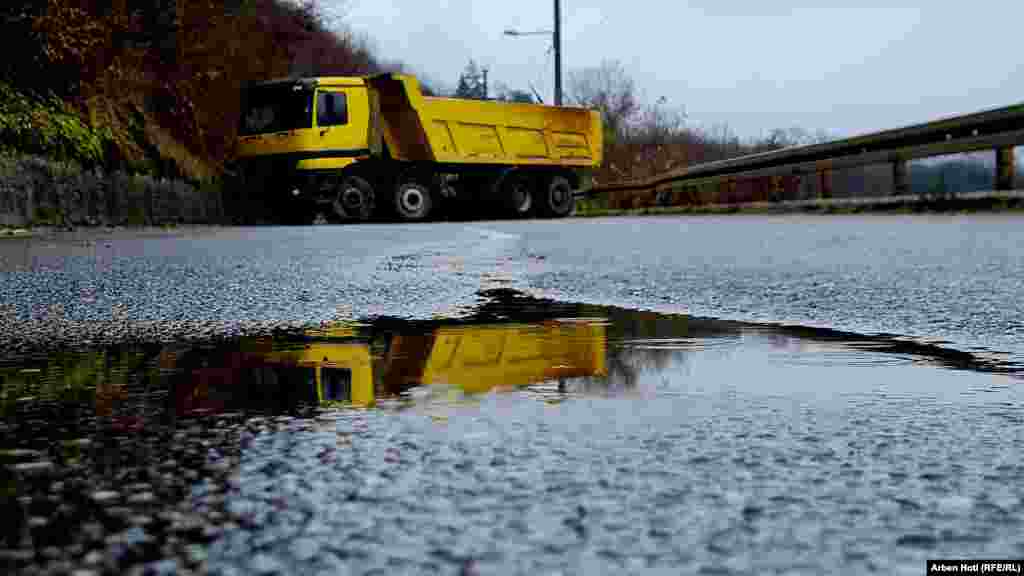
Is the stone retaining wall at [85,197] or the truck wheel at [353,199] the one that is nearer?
the stone retaining wall at [85,197]

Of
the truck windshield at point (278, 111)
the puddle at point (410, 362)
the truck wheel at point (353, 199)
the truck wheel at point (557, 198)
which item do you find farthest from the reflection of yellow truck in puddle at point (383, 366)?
the truck wheel at point (557, 198)

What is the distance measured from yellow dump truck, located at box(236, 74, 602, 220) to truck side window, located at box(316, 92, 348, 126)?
2cm

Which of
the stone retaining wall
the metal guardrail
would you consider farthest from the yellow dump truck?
the metal guardrail

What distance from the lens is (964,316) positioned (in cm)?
437

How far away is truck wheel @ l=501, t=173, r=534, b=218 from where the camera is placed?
28.9m

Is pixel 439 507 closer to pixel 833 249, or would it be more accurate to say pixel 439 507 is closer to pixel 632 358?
pixel 632 358

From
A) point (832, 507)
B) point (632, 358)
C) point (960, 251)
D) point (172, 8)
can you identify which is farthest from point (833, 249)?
point (172, 8)

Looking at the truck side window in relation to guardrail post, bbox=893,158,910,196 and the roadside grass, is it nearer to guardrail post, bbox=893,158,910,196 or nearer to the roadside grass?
the roadside grass

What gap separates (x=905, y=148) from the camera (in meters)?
15.6

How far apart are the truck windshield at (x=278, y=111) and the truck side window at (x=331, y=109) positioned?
0.68ft

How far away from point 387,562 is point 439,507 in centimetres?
25

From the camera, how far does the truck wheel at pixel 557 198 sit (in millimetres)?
30156

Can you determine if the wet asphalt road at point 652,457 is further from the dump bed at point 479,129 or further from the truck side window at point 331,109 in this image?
the dump bed at point 479,129

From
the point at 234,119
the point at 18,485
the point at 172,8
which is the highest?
the point at 172,8
